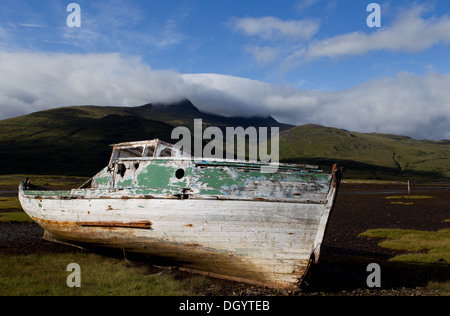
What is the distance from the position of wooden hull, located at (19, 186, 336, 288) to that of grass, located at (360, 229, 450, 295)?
417 centimetres

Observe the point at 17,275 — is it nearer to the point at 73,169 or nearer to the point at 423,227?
the point at 423,227

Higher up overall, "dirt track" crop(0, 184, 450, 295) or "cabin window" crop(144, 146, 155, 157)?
"cabin window" crop(144, 146, 155, 157)

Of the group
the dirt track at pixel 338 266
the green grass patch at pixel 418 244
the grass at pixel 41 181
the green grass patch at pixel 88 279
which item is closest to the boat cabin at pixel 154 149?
the green grass patch at pixel 88 279

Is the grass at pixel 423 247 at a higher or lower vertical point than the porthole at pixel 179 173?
lower

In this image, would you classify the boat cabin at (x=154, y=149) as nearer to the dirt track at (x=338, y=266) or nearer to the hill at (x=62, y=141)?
the dirt track at (x=338, y=266)

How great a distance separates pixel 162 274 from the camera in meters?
8.98

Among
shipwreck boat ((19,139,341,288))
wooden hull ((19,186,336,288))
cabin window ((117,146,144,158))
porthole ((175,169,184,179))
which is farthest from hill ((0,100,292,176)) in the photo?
porthole ((175,169,184,179))

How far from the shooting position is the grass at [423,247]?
1064cm

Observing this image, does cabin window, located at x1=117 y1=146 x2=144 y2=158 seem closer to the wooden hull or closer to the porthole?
the wooden hull

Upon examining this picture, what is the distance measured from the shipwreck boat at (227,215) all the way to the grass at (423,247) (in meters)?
4.26

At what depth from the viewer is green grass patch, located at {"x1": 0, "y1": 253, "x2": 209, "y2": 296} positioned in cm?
731

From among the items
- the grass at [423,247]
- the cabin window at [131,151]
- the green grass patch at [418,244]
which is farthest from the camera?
the green grass patch at [418,244]
